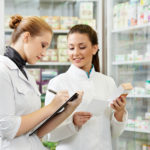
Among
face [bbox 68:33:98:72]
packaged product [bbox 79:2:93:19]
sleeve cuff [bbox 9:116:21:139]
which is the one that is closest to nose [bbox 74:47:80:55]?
face [bbox 68:33:98:72]

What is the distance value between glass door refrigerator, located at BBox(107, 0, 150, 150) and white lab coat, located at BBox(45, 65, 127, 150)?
2.19ft

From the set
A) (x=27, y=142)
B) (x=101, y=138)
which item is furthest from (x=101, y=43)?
(x=27, y=142)

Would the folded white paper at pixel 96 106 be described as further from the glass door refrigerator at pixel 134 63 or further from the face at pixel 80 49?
the glass door refrigerator at pixel 134 63

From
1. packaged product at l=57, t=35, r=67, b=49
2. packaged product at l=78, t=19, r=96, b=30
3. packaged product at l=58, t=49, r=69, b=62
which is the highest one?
packaged product at l=78, t=19, r=96, b=30

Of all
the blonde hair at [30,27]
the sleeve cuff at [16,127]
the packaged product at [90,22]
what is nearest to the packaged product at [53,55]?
the packaged product at [90,22]

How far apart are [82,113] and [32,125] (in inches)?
19.5

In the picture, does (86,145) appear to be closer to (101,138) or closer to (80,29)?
(101,138)

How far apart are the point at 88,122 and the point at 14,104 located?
0.67 m

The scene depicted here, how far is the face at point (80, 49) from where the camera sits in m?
1.90

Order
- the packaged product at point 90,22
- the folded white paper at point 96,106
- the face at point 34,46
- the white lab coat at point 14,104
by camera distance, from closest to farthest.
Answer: the white lab coat at point 14,104
the face at point 34,46
the folded white paper at point 96,106
the packaged product at point 90,22

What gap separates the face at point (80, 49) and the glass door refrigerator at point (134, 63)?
73 centimetres

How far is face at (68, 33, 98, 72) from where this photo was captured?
1898mm

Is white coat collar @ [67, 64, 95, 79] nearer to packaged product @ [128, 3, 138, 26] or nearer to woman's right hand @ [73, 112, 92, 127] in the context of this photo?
woman's right hand @ [73, 112, 92, 127]

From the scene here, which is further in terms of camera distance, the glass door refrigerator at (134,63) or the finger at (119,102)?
the glass door refrigerator at (134,63)
